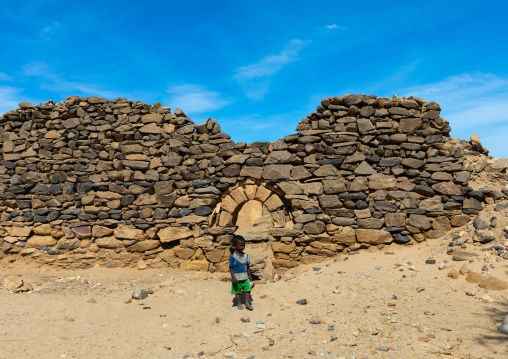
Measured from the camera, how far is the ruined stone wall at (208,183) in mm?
6723

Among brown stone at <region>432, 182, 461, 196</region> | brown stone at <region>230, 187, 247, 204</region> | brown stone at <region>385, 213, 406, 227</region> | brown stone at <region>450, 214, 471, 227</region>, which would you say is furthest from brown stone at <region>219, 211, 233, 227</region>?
brown stone at <region>450, 214, 471, 227</region>

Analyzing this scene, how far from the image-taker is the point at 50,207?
7.89 meters

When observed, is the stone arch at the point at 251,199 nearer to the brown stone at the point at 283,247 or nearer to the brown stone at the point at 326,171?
the brown stone at the point at 283,247

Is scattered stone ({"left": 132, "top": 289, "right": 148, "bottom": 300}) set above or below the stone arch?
below

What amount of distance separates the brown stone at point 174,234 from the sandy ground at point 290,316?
836 mm

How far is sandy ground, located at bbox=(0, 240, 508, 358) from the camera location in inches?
148

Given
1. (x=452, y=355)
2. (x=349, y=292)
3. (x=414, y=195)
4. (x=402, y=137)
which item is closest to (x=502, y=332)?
(x=452, y=355)

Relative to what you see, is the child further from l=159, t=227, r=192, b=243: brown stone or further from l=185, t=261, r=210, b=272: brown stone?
l=159, t=227, r=192, b=243: brown stone

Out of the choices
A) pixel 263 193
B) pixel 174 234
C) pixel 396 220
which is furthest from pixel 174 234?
pixel 396 220

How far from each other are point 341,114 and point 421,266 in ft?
9.95

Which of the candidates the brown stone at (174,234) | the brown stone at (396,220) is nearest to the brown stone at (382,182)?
the brown stone at (396,220)

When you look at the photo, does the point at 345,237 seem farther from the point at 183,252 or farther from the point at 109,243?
the point at 109,243

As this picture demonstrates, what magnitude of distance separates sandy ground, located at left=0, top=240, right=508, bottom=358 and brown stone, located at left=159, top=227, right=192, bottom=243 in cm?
84

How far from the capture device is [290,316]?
15.4 feet
